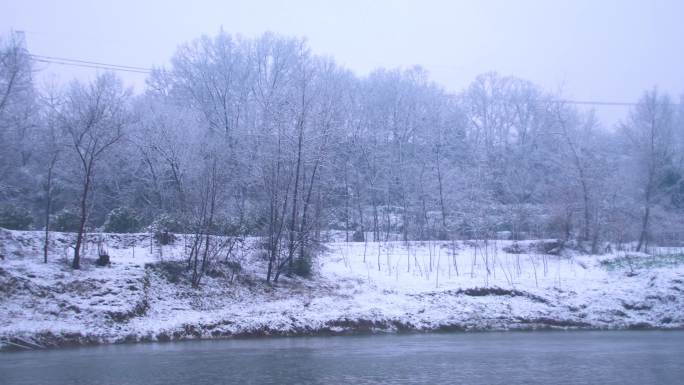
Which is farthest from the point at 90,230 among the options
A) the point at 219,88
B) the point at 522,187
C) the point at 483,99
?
the point at 483,99

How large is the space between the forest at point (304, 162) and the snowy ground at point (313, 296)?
145 centimetres

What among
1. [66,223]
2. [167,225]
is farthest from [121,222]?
[167,225]

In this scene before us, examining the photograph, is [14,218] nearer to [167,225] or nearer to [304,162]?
[167,225]

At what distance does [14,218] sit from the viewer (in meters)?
28.9

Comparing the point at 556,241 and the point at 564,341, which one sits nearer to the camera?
the point at 564,341

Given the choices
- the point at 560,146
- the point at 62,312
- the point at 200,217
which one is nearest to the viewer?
the point at 62,312

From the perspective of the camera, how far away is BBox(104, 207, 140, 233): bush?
3206 cm

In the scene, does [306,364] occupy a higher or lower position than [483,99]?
lower

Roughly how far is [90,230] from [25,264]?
19.2 ft

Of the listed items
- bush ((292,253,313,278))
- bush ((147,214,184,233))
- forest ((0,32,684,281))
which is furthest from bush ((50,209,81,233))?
bush ((292,253,313,278))

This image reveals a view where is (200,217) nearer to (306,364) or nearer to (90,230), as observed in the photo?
(90,230)

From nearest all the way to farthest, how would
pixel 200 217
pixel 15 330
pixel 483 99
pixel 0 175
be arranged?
pixel 15 330
pixel 200 217
pixel 0 175
pixel 483 99

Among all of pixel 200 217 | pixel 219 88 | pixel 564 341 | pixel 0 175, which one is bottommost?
pixel 564 341

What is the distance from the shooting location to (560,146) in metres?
49.0
